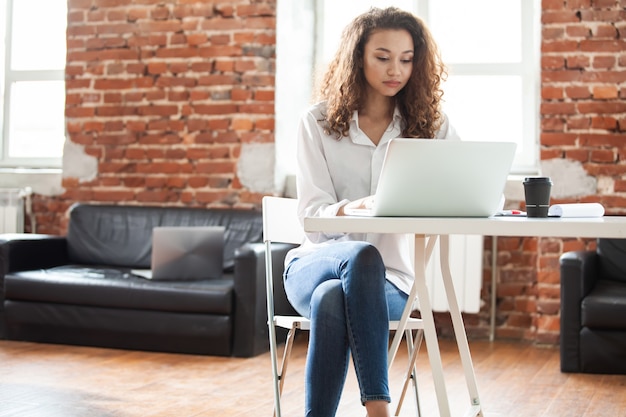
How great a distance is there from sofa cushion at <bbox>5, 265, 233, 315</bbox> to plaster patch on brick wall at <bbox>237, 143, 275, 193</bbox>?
2.40 ft

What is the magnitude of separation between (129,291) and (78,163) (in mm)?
1495

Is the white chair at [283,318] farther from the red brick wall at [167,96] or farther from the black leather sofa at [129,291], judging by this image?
the red brick wall at [167,96]

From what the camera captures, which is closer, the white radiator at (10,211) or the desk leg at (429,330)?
the desk leg at (429,330)

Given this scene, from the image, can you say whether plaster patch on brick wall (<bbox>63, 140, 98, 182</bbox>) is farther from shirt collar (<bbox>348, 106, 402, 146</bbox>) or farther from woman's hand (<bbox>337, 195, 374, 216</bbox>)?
woman's hand (<bbox>337, 195, 374, 216</bbox>)

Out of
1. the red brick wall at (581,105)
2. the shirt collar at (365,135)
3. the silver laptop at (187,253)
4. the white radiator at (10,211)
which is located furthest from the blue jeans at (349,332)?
the white radiator at (10,211)

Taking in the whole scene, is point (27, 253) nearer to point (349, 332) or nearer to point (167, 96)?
point (167, 96)

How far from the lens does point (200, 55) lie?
5395 mm

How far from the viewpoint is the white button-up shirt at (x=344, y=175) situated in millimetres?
2506

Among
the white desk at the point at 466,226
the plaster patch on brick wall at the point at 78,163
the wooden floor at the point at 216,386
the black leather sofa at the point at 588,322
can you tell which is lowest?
the wooden floor at the point at 216,386

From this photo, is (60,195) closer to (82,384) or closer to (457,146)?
(82,384)

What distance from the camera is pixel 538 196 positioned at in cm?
201

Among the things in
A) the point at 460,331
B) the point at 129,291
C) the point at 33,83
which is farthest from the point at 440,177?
the point at 33,83

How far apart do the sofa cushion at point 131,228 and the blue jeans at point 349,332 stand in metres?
2.82

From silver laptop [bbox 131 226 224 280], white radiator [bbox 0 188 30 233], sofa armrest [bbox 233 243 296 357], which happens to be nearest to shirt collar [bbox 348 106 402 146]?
sofa armrest [bbox 233 243 296 357]
